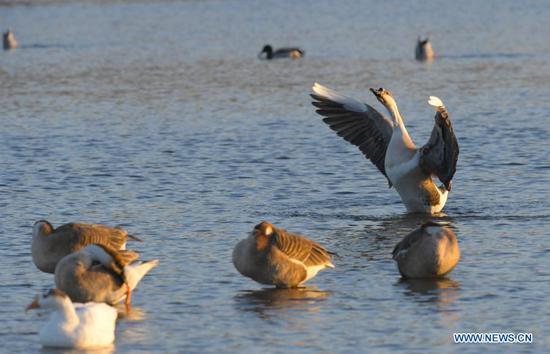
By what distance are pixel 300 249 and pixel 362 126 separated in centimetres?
619

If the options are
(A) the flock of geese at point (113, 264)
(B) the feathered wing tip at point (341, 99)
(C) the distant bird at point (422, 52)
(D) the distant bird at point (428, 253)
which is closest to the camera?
(A) the flock of geese at point (113, 264)

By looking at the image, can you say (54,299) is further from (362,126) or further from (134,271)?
(362,126)

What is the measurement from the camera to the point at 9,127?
25.4 metres

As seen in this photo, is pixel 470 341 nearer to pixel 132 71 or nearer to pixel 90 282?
pixel 90 282

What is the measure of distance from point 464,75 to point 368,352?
24.1m

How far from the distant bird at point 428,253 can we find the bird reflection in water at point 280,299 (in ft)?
2.64

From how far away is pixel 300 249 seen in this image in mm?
12047

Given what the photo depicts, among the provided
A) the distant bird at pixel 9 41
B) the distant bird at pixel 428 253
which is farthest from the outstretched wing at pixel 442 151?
the distant bird at pixel 9 41

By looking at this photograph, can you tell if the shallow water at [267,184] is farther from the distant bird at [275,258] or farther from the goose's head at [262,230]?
the goose's head at [262,230]

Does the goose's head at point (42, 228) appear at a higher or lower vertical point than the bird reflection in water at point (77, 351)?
higher

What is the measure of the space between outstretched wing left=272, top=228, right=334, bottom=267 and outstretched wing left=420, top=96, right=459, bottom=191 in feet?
12.0

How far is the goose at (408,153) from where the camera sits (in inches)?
629

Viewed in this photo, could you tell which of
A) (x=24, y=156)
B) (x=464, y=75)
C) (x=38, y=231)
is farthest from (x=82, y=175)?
(x=464, y=75)

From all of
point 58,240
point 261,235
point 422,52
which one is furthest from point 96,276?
point 422,52
